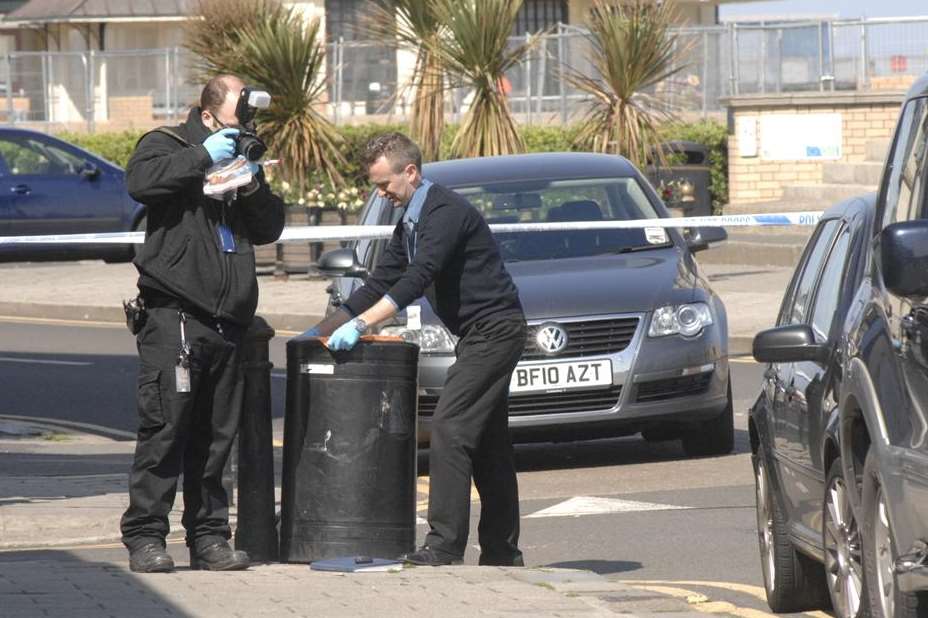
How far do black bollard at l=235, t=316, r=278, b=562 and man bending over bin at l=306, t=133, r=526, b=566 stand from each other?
23 centimetres

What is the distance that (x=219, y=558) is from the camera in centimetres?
756

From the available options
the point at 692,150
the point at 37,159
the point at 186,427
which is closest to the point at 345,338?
the point at 186,427

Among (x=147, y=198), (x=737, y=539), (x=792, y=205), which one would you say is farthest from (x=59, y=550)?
(x=792, y=205)

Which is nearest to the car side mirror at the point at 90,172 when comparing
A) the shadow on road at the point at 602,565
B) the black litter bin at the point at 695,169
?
the black litter bin at the point at 695,169

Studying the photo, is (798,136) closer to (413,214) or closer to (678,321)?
(678,321)

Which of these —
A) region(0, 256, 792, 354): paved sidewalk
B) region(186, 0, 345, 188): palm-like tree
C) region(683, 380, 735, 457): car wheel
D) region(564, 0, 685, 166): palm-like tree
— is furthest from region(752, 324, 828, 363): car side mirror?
region(186, 0, 345, 188): palm-like tree

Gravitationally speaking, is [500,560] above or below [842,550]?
below

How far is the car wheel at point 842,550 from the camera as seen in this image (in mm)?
6184

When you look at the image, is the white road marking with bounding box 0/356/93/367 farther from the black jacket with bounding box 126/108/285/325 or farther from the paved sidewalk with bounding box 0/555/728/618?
the black jacket with bounding box 126/108/285/325

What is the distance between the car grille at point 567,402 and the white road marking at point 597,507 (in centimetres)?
82

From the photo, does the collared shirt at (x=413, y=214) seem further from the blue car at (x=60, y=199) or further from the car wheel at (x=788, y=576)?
the blue car at (x=60, y=199)

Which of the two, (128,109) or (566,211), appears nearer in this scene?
(566,211)

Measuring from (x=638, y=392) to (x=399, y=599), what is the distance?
4.22m

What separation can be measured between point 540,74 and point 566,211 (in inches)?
864
